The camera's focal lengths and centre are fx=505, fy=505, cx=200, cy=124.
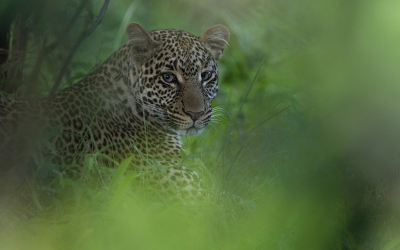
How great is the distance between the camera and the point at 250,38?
511cm

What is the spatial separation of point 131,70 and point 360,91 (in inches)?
134

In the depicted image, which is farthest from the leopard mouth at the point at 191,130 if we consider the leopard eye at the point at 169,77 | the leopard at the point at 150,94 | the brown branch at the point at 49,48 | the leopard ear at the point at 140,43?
the brown branch at the point at 49,48

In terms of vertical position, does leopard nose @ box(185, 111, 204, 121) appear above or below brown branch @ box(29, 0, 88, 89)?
below

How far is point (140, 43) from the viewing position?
3.89 meters

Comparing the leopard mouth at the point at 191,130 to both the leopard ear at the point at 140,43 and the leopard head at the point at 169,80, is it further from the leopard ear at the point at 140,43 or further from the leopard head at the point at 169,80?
the leopard ear at the point at 140,43

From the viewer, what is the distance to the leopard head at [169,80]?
3852 mm

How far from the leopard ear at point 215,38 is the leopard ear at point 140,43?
497 millimetres

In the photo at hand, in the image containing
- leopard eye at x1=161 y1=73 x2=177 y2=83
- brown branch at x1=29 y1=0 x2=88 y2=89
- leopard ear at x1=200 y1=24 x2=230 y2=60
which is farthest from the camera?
leopard ear at x1=200 y1=24 x2=230 y2=60

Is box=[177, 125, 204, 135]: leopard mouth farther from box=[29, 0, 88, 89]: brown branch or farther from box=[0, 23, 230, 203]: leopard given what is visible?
box=[29, 0, 88, 89]: brown branch

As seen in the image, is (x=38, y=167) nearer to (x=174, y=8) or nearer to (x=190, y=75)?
(x=174, y=8)

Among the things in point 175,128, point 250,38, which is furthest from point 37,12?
point 250,38

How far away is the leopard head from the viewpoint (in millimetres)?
3852

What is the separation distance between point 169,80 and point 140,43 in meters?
0.36

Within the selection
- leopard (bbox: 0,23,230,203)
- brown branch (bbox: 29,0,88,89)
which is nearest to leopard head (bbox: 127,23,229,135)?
leopard (bbox: 0,23,230,203)
